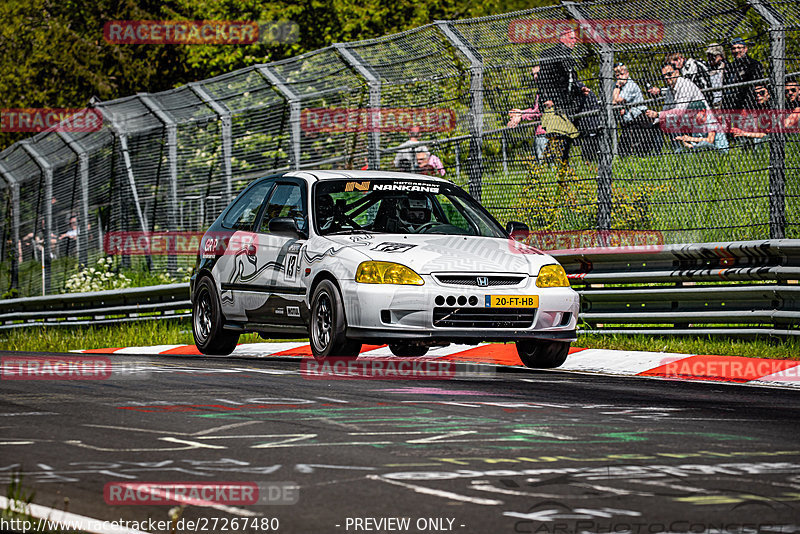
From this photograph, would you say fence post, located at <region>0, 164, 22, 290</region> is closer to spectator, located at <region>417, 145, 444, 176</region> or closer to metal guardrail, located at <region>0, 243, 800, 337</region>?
spectator, located at <region>417, 145, 444, 176</region>

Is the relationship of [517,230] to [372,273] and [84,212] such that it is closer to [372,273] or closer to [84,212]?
[372,273]

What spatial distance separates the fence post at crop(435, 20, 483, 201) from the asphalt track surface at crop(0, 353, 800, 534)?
5.33 m

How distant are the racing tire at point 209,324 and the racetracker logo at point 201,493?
7.40 m

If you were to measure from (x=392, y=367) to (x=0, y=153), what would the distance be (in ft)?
53.0

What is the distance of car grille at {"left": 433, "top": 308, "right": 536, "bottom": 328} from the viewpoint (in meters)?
10.3

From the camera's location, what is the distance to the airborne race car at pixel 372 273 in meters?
10.3

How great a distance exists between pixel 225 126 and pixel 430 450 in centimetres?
1293

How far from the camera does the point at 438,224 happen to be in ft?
38.2

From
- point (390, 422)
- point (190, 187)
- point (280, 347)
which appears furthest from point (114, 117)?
point (390, 422)

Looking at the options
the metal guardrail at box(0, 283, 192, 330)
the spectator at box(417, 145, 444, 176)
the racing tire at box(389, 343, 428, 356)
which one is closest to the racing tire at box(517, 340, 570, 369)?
the racing tire at box(389, 343, 428, 356)

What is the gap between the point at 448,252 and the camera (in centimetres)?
1062

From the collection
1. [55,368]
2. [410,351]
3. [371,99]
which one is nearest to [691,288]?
[410,351]

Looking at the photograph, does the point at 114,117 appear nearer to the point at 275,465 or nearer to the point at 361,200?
the point at 361,200

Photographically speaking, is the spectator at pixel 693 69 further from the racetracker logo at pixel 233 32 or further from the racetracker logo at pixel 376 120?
the racetracker logo at pixel 233 32
